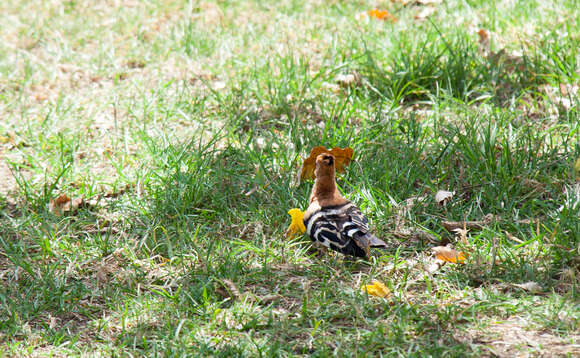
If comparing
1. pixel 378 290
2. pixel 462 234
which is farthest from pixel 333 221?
pixel 462 234

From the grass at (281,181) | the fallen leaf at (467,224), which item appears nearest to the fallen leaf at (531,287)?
the grass at (281,181)

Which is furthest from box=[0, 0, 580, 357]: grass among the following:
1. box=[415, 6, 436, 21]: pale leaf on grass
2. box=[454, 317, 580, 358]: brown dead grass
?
box=[415, 6, 436, 21]: pale leaf on grass

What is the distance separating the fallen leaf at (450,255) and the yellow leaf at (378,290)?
0.40m

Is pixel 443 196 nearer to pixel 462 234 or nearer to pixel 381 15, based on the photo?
pixel 462 234

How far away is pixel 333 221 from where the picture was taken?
3.34 metres

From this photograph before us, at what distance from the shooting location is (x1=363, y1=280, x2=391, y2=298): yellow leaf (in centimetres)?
310

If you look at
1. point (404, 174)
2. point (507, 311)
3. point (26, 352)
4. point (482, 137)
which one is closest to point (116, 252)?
point (26, 352)

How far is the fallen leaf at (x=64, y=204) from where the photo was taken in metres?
4.09

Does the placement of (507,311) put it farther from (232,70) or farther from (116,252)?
(232,70)

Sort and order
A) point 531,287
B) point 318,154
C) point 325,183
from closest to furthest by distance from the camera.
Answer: point 531,287 < point 325,183 < point 318,154

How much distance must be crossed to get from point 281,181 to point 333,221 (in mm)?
878

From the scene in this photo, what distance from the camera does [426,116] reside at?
484 cm

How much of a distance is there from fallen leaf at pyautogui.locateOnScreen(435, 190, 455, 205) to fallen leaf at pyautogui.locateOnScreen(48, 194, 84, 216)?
92.3 inches

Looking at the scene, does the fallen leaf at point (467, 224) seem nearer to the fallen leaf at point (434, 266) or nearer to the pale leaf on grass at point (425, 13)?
the fallen leaf at point (434, 266)
